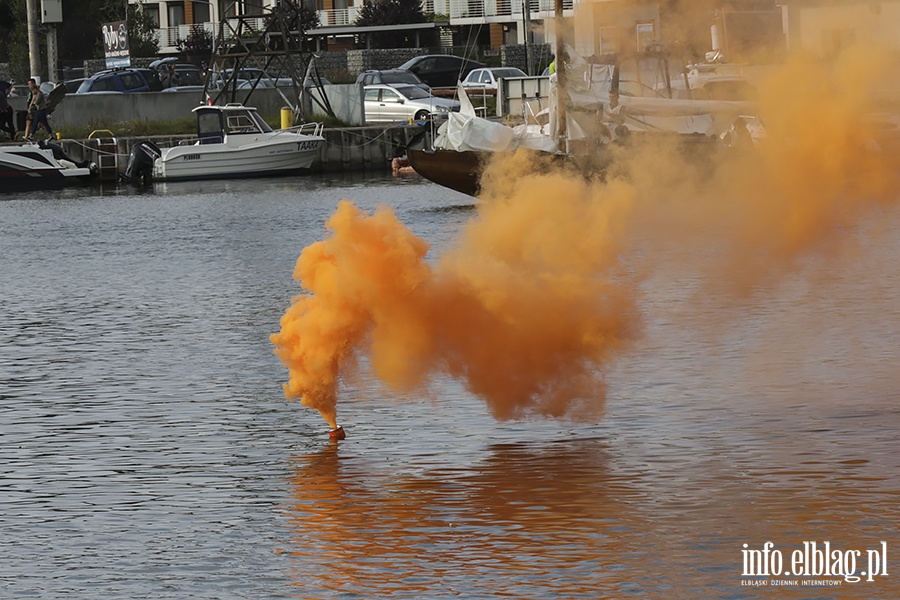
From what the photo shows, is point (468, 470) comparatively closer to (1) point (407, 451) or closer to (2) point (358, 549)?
(1) point (407, 451)

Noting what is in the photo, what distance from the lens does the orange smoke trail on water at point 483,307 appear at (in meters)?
10.4

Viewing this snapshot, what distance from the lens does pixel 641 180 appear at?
43.0 ft

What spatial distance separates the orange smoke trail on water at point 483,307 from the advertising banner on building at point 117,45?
45.0m

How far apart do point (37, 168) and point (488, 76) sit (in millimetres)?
16217

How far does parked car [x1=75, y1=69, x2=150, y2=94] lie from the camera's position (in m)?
54.8

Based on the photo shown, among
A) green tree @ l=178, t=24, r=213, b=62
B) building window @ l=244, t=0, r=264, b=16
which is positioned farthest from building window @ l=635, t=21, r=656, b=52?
green tree @ l=178, t=24, r=213, b=62

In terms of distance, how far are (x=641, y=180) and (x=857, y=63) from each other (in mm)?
2234

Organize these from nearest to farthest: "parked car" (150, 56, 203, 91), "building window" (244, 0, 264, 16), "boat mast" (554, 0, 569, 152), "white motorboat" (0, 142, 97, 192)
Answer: "boat mast" (554, 0, 569, 152) < "white motorboat" (0, 142, 97, 192) < "building window" (244, 0, 264, 16) < "parked car" (150, 56, 203, 91)

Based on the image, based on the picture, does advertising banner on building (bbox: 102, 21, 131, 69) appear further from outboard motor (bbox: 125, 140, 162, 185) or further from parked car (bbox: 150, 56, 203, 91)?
outboard motor (bbox: 125, 140, 162, 185)

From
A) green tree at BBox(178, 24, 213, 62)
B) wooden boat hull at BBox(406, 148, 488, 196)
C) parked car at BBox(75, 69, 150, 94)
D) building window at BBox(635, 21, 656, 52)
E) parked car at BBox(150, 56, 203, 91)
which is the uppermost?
green tree at BBox(178, 24, 213, 62)

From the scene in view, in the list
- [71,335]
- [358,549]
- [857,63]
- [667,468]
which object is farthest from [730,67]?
[71,335]

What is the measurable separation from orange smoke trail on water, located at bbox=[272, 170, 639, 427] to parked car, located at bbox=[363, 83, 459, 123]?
120ft

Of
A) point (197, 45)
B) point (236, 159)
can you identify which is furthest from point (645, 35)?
point (197, 45)

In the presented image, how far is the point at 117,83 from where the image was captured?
2178 inches
